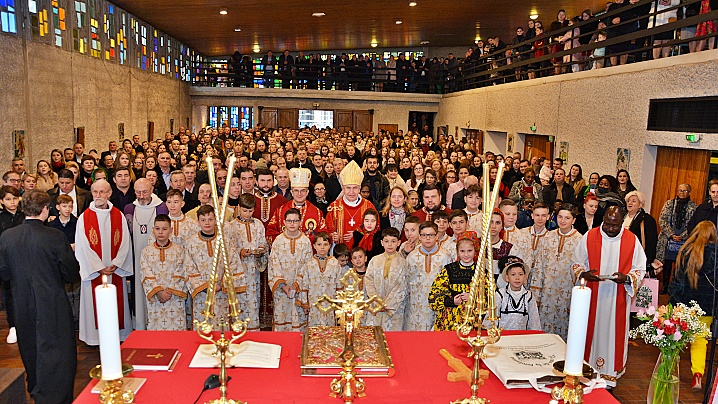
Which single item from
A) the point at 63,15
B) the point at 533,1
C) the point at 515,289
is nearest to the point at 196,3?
the point at 63,15

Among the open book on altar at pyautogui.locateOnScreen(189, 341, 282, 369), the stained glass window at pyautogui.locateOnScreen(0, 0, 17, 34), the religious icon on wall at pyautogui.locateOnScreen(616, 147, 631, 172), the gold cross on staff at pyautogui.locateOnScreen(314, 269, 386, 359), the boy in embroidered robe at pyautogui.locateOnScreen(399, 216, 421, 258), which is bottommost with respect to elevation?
the open book on altar at pyautogui.locateOnScreen(189, 341, 282, 369)

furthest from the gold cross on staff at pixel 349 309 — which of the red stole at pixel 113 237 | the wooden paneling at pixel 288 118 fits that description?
the wooden paneling at pixel 288 118

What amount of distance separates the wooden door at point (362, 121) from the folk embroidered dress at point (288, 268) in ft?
77.0

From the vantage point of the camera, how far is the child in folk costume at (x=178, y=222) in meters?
6.85

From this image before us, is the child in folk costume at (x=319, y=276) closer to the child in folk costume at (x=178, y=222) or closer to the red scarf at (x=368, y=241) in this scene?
the red scarf at (x=368, y=241)

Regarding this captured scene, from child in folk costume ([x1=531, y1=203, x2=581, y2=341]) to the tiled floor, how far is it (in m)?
0.87

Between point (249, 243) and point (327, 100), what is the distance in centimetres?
2237

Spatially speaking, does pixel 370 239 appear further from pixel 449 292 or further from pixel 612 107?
pixel 612 107

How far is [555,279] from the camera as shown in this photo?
22.3ft

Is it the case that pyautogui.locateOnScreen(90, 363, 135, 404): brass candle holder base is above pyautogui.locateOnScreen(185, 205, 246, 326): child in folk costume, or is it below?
above

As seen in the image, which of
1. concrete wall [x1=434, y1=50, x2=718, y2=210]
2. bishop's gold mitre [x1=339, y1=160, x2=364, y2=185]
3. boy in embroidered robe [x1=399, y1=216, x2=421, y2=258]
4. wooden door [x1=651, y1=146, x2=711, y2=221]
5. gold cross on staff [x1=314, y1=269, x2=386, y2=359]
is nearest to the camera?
gold cross on staff [x1=314, y1=269, x2=386, y2=359]

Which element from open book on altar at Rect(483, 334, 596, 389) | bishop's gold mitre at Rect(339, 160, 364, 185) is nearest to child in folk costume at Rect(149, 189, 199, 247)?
bishop's gold mitre at Rect(339, 160, 364, 185)

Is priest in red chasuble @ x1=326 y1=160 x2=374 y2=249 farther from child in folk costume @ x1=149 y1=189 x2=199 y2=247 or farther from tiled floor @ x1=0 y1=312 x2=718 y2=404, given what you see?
tiled floor @ x1=0 y1=312 x2=718 y2=404

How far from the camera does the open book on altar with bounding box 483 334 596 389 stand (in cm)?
305
